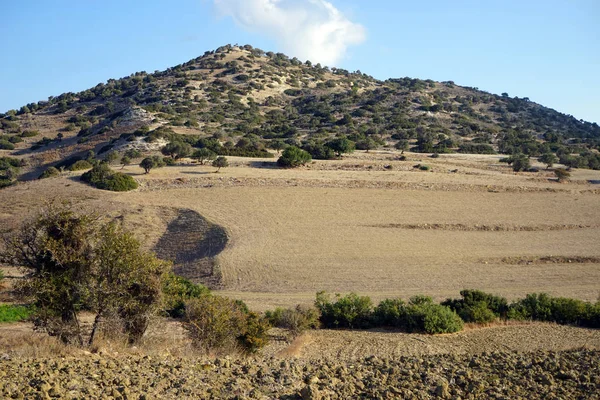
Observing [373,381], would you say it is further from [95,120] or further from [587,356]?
[95,120]

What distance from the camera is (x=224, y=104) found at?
300 feet

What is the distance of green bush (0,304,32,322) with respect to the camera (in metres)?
18.6

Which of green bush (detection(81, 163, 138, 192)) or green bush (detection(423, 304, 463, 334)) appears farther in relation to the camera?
green bush (detection(81, 163, 138, 192))

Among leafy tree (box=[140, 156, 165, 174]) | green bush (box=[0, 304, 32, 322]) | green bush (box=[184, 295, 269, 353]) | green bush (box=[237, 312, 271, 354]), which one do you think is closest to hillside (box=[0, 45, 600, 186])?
leafy tree (box=[140, 156, 165, 174])

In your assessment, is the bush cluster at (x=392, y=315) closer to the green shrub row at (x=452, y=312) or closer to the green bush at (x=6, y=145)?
the green shrub row at (x=452, y=312)

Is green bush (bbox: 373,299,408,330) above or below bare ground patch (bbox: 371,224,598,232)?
below

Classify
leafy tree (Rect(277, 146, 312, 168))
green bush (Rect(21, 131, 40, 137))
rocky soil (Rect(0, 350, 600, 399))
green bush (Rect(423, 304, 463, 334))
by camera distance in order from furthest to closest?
green bush (Rect(21, 131, 40, 137)) → leafy tree (Rect(277, 146, 312, 168)) → green bush (Rect(423, 304, 463, 334)) → rocky soil (Rect(0, 350, 600, 399))

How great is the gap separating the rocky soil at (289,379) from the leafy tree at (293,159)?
1445 inches

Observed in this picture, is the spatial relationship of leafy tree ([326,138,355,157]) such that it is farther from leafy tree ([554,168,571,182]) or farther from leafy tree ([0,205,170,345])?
leafy tree ([0,205,170,345])

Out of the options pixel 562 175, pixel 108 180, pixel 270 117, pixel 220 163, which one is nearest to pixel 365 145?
pixel 562 175

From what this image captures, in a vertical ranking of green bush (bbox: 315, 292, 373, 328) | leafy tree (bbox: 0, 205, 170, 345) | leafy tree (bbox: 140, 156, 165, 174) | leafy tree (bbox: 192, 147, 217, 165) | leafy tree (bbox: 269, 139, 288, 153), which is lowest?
green bush (bbox: 315, 292, 373, 328)

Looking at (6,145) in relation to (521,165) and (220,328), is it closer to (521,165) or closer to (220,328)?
(521,165)

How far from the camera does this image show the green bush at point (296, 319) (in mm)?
17156

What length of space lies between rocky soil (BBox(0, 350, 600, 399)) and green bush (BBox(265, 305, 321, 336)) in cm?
575
